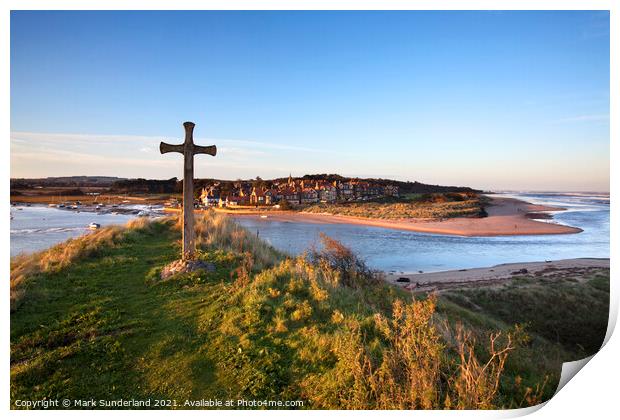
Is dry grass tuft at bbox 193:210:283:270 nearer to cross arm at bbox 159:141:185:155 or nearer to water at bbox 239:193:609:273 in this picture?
water at bbox 239:193:609:273

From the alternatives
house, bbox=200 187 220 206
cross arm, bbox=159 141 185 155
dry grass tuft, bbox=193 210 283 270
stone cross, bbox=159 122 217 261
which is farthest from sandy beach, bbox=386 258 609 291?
cross arm, bbox=159 141 185 155

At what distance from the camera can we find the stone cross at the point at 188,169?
557 cm

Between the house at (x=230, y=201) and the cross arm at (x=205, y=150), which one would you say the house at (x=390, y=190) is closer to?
the house at (x=230, y=201)

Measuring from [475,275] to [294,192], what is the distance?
601 cm

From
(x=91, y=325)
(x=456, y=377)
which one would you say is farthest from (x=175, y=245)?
(x=456, y=377)

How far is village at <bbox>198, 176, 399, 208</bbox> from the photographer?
6945mm

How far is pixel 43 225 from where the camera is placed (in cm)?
482

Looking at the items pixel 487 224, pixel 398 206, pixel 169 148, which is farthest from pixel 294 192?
pixel 487 224

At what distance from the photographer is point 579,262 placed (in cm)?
582

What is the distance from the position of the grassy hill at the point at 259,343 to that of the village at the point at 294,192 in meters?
1.75

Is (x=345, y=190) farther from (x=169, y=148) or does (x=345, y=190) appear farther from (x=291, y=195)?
(x=169, y=148)

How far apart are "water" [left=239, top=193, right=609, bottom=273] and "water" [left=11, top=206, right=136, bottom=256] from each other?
153 inches
